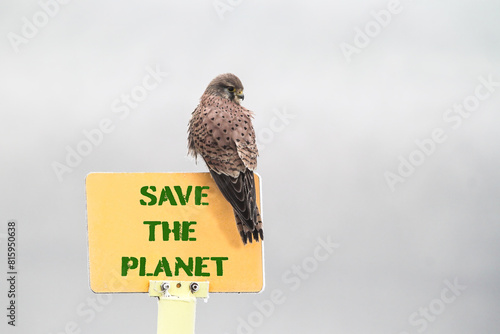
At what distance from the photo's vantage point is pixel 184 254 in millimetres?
2348

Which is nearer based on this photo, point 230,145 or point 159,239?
point 159,239

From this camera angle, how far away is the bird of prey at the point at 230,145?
237 cm

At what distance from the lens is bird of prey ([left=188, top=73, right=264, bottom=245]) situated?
93.4 inches

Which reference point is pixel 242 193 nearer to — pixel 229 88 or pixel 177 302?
pixel 177 302

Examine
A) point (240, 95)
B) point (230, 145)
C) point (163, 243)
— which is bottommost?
point (163, 243)

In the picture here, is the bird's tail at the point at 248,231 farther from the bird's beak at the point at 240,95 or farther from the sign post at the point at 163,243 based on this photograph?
the bird's beak at the point at 240,95

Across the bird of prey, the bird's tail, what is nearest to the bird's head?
the bird of prey

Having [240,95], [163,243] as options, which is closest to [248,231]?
[163,243]

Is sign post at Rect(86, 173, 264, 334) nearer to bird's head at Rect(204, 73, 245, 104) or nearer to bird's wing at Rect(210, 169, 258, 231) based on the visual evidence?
bird's wing at Rect(210, 169, 258, 231)

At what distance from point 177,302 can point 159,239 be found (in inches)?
11.9

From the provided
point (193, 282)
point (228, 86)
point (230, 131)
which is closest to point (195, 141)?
point (230, 131)

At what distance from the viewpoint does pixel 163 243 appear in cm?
234

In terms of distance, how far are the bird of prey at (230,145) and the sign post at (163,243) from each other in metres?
0.10

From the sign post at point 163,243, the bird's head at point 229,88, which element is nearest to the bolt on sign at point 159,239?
the sign post at point 163,243
